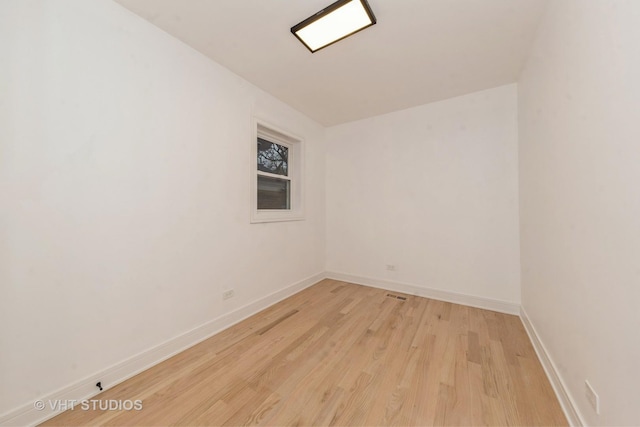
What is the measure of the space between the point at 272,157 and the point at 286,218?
0.85 meters

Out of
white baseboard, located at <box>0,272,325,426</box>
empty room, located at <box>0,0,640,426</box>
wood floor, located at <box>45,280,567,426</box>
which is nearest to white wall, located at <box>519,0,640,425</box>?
empty room, located at <box>0,0,640,426</box>

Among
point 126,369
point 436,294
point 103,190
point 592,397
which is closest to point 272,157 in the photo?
point 103,190

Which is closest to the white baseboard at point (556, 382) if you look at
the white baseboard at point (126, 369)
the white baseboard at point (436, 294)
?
the white baseboard at point (436, 294)

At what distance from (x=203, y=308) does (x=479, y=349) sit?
7.86 ft

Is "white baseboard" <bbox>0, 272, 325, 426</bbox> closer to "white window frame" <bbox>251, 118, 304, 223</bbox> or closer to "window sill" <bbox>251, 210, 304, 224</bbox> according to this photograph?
"window sill" <bbox>251, 210, 304, 224</bbox>

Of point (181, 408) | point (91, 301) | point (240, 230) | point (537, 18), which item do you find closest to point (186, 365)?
point (181, 408)

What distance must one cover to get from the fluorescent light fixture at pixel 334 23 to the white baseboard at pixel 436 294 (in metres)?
2.94

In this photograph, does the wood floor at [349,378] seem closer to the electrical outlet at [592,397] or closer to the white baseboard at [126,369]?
the white baseboard at [126,369]

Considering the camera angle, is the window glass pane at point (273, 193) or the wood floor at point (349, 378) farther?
the window glass pane at point (273, 193)

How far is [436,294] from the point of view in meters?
2.91

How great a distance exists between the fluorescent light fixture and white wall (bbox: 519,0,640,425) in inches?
46.7

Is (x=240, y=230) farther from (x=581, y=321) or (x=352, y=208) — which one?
(x=581, y=321)

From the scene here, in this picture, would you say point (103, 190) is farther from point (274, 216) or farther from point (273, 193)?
point (273, 193)

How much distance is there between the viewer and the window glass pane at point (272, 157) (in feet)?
9.45
